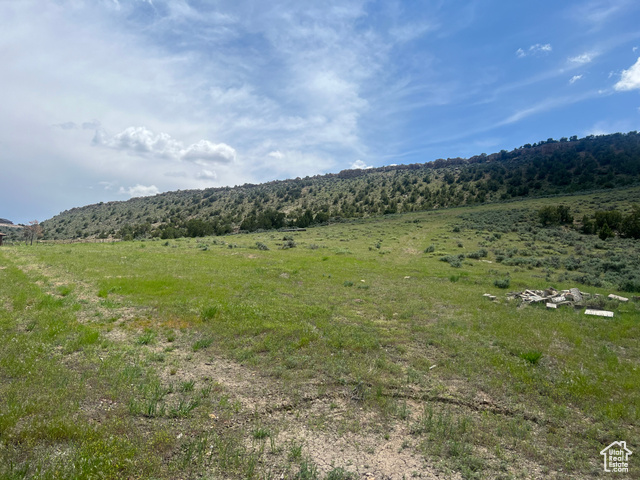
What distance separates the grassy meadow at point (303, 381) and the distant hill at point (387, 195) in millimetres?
61224

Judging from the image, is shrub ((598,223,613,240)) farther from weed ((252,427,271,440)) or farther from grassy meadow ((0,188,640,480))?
weed ((252,427,271,440))

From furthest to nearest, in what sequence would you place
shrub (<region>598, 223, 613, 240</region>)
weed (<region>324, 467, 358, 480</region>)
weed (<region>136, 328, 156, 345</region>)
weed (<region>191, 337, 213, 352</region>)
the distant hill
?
the distant hill < shrub (<region>598, 223, 613, 240</region>) < weed (<region>136, 328, 156, 345</region>) < weed (<region>191, 337, 213, 352</region>) < weed (<region>324, 467, 358, 480</region>)

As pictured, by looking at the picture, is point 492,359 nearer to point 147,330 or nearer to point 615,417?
point 615,417

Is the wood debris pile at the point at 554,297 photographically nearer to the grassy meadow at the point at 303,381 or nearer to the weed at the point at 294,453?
the grassy meadow at the point at 303,381

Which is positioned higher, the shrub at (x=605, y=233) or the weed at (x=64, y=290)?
the weed at (x=64, y=290)

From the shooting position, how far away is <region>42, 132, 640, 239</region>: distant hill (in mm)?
83750

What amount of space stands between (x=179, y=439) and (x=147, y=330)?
743cm

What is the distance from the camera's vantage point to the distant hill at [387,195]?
3297 inches

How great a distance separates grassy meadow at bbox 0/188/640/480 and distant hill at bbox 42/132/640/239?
61224mm

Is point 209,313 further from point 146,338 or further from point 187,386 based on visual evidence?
point 187,386

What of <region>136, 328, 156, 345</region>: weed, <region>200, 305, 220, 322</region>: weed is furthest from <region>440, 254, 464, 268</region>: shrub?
<region>136, 328, 156, 345</region>: weed

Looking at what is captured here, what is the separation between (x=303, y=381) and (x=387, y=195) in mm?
100341

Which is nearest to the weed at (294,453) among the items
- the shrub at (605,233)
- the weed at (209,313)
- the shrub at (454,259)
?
the weed at (209,313)

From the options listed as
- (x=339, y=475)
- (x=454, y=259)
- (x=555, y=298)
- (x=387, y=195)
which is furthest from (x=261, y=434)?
(x=387, y=195)
